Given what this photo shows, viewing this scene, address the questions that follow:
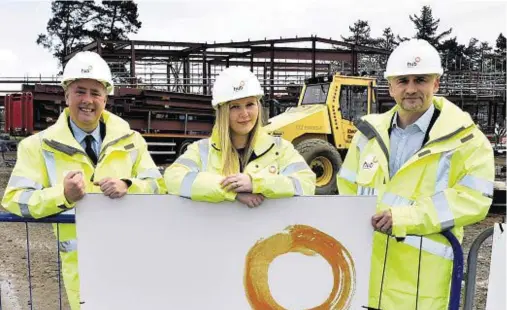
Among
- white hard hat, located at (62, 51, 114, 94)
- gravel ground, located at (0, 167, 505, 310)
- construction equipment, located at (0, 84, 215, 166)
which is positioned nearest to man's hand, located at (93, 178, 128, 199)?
white hard hat, located at (62, 51, 114, 94)

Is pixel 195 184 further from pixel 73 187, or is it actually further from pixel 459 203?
pixel 459 203

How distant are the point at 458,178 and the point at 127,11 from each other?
116 ft

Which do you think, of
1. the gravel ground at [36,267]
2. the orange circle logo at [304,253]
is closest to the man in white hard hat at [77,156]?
the orange circle logo at [304,253]

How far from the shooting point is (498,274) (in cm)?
237

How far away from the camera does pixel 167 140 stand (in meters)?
16.8

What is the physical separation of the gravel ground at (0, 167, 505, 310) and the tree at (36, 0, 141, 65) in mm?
26580

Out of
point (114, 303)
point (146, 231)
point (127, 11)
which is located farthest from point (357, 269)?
point (127, 11)

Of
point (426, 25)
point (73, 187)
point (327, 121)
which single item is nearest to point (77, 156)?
point (73, 187)

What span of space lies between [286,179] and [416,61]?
920 millimetres

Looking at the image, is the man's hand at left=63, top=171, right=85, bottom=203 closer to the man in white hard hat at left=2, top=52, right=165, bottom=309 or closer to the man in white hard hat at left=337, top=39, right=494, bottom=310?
the man in white hard hat at left=2, top=52, right=165, bottom=309

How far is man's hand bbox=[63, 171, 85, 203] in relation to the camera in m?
2.30

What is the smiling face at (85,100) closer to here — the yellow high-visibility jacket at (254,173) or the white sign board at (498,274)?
the yellow high-visibility jacket at (254,173)

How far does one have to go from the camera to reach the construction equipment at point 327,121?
35.5 ft

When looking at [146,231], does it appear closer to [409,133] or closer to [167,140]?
[409,133]
